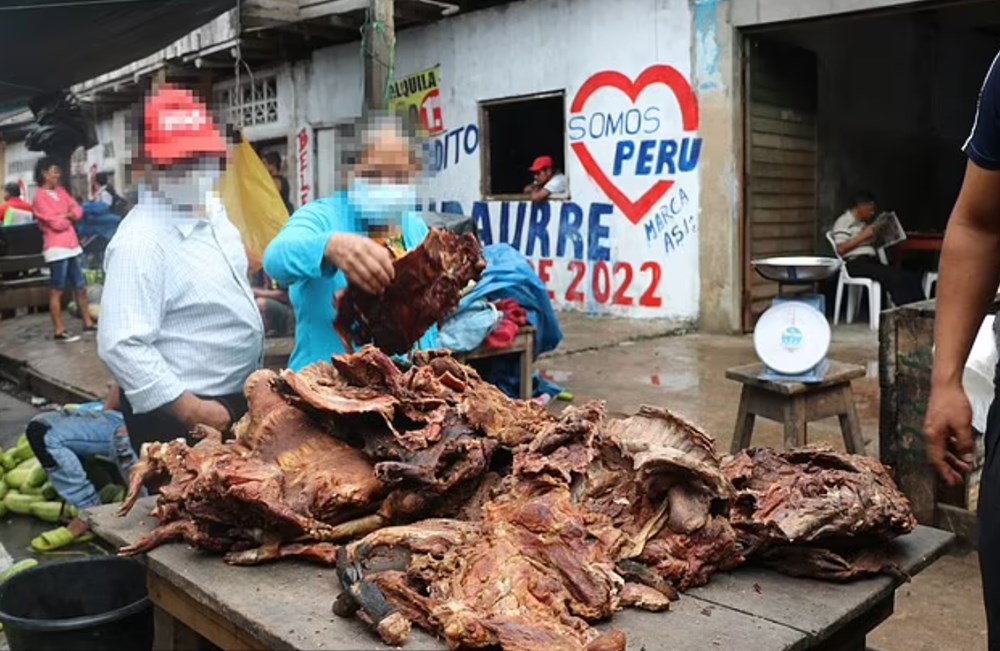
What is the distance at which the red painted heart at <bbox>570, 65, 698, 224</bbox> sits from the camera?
383 inches

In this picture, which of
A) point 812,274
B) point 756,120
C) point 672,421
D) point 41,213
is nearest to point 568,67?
point 756,120

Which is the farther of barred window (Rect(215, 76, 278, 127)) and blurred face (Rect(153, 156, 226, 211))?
barred window (Rect(215, 76, 278, 127))

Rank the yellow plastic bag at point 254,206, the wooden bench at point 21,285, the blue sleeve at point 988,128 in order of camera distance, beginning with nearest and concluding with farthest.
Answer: the blue sleeve at point 988,128
the yellow plastic bag at point 254,206
the wooden bench at point 21,285

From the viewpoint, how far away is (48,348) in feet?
32.7

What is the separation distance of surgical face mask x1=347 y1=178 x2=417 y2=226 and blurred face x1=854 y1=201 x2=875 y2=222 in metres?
8.64

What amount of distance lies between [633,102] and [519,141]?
3665 mm

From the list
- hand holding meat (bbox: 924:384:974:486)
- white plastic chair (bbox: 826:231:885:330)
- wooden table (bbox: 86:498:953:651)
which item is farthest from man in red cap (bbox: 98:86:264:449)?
white plastic chair (bbox: 826:231:885:330)

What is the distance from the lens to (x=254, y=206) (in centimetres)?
796

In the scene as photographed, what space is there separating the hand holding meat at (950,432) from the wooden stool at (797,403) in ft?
7.34

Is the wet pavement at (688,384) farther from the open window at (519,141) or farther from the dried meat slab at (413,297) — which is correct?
the open window at (519,141)

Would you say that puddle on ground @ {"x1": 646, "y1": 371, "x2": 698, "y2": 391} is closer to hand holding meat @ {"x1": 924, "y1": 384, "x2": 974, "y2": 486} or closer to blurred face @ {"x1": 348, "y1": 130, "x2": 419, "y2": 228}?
blurred face @ {"x1": 348, "y1": 130, "x2": 419, "y2": 228}

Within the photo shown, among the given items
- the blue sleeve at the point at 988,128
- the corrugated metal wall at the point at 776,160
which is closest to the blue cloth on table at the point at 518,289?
the corrugated metal wall at the point at 776,160

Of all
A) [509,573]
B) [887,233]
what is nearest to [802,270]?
[509,573]

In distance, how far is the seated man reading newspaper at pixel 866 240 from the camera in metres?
9.91
